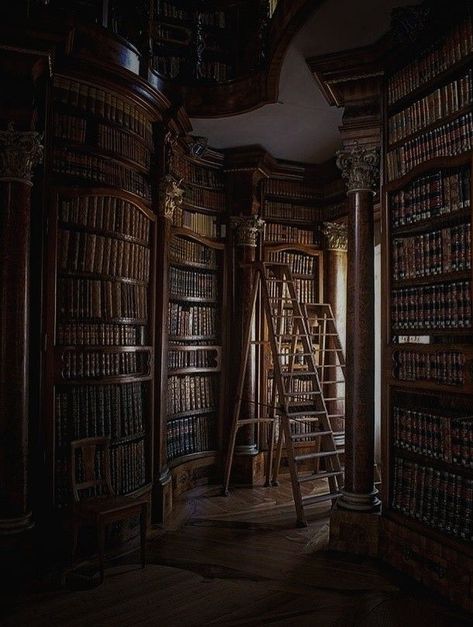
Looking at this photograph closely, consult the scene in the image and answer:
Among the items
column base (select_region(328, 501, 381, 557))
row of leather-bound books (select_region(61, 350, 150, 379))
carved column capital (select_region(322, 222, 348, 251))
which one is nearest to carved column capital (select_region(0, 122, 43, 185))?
row of leather-bound books (select_region(61, 350, 150, 379))

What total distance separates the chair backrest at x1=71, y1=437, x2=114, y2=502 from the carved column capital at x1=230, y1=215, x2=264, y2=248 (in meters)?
2.56

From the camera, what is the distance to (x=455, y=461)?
2986mm

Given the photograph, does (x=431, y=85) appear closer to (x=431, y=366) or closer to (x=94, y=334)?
(x=431, y=366)

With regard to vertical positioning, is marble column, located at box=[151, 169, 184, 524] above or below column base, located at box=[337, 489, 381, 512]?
above

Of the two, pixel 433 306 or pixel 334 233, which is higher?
pixel 334 233

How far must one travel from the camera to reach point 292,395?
4.44 metres

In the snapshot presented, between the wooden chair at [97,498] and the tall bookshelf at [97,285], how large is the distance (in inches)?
4.9

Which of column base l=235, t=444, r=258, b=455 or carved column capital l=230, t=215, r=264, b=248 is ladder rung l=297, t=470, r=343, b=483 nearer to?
column base l=235, t=444, r=258, b=455

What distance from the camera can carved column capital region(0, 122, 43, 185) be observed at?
326 centimetres

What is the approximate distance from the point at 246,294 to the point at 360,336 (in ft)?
6.18

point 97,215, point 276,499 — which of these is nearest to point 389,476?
point 276,499

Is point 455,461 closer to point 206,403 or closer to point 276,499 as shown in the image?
point 276,499

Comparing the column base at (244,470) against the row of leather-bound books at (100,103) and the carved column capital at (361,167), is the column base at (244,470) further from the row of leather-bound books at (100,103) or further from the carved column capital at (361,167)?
the row of leather-bound books at (100,103)

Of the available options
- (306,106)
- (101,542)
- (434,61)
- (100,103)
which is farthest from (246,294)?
(101,542)
